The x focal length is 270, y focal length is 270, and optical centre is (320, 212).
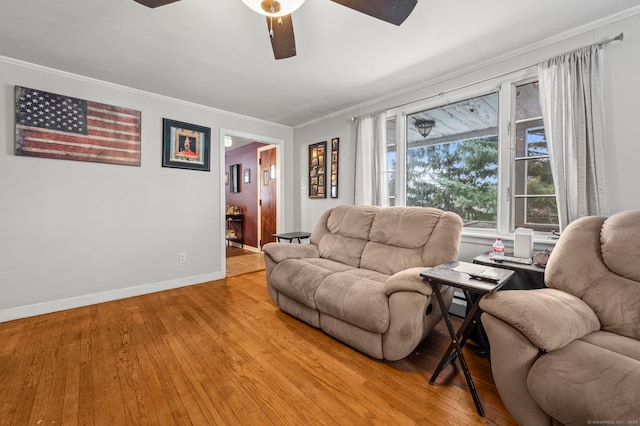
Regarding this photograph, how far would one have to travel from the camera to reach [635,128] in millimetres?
1870

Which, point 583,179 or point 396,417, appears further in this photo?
point 583,179

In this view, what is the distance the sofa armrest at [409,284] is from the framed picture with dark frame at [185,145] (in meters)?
3.03

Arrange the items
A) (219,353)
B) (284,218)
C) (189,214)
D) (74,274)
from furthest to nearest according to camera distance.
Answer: (284,218) < (189,214) < (74,274) < (219,353)

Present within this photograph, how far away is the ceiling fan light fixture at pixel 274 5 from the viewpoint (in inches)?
51.3

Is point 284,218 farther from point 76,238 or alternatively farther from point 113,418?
point 113,418

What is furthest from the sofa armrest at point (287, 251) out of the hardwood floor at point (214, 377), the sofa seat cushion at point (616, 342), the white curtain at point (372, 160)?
the sofa seat cushion at point (616, 342)

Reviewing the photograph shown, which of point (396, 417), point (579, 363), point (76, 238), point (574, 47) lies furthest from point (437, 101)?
point (76, 238)

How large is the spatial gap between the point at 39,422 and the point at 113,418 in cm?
35

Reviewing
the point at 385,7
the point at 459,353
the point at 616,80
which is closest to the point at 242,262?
the point at 459,353

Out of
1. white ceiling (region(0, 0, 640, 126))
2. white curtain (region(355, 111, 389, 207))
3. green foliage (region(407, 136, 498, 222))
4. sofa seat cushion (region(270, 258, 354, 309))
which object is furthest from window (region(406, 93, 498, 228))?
sofa seat cushion (region(270, 258, 354, 309))

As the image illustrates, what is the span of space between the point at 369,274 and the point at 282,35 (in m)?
1.90

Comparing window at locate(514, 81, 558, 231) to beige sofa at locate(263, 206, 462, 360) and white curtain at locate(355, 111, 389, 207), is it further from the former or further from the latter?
white curtain at locate(355, 111, 389, 207)

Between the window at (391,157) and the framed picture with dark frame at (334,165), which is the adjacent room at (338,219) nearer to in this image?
the window at (391,157)

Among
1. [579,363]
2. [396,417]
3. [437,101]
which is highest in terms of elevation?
[437,101]
